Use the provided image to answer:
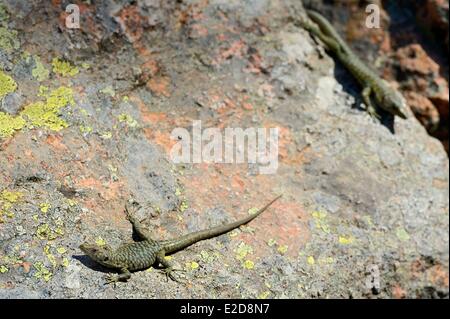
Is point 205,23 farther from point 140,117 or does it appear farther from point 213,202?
point 213,202

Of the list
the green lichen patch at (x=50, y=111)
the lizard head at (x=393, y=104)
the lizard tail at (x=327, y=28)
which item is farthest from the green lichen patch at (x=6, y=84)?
the lizard head at (x=393, y=104)

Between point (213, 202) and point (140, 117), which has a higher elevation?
point (140, 117)

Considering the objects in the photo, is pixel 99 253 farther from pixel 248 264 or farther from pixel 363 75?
pixel 363 75

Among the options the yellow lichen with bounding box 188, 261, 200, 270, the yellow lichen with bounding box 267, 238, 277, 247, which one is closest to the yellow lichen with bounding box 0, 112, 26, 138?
the yellow lichen with bounding box 188, 261, 200, 270

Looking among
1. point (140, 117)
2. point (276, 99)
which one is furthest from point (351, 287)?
point (140, 117)

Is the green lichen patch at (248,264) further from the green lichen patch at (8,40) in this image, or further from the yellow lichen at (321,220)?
the green lichen patch at (8,40)

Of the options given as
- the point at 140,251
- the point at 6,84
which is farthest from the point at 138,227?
the point at 6,84
